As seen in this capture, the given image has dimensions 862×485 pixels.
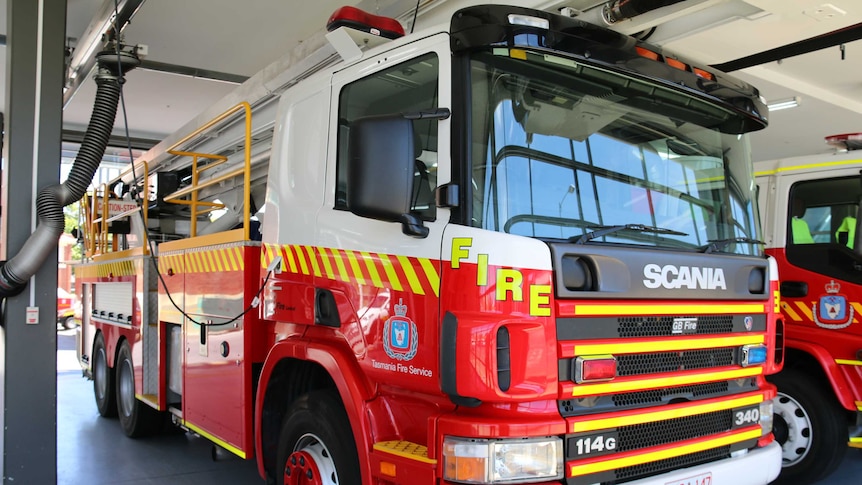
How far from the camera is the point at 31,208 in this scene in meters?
4.05

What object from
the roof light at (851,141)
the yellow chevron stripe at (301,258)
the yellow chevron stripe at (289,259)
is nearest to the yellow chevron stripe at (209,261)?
the yellow chevron stripe at (289,259)

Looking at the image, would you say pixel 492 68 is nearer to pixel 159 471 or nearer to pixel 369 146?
pixel 369 146

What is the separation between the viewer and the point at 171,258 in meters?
5.22

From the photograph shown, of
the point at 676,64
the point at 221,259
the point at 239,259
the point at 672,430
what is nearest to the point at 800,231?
the point at 676,64

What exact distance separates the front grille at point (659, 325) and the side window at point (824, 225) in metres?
Answer: 2.39

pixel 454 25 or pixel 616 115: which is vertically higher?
pixel 454 25

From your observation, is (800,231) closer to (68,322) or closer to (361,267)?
(361,267)

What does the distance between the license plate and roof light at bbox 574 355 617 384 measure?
0.53 metres

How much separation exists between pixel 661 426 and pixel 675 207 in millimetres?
975

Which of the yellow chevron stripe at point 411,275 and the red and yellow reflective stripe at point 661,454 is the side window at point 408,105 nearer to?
the yellow chevron stripe at point 411,275

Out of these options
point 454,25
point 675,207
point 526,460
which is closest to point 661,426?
point 526,460

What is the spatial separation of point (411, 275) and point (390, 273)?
15 centimetres

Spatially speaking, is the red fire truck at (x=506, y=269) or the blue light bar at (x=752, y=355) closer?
the red fire truck at (x=506, y=269)

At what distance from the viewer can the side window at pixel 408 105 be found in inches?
106
